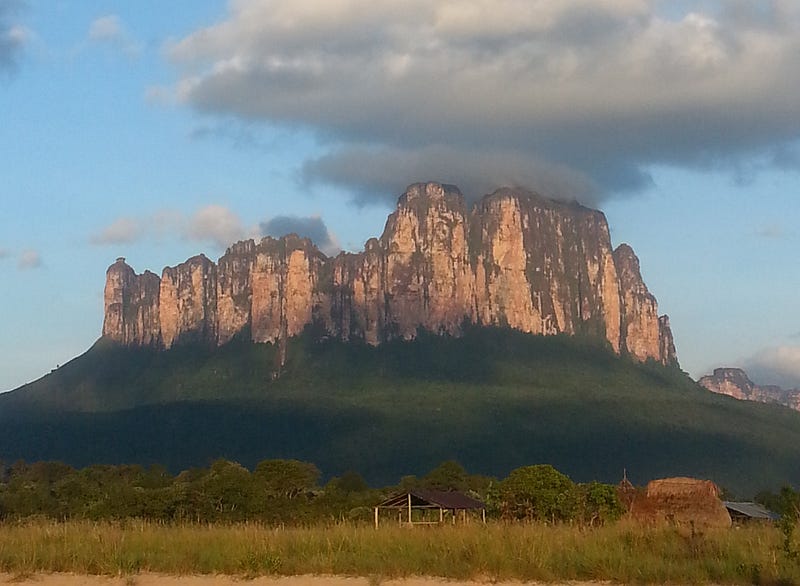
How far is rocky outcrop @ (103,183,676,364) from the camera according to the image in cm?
17075

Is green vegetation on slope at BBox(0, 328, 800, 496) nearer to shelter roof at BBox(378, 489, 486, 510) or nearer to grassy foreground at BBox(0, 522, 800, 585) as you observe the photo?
shelter roof at BBox(378, 489, 486, 510)

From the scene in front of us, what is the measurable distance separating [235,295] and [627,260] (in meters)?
71.6

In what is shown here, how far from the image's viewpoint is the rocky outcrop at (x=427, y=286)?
170750mm

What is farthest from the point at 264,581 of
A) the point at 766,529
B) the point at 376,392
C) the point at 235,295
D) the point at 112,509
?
the point at 235,295

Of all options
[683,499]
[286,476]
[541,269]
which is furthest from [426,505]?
[541,269]

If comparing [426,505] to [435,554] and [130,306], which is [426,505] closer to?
[435,554]

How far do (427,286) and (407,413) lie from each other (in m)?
45.6

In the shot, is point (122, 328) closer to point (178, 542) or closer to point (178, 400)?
point (178, 400)

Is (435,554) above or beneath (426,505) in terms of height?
above

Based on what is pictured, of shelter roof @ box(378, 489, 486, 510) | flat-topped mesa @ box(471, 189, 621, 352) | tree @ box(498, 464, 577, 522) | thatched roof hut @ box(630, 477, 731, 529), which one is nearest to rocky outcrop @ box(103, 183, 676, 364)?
flat-topped mesa @ box(471, 189, 621, 352)

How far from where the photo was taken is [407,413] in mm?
128125

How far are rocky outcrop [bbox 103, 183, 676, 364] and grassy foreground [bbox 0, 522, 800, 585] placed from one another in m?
153

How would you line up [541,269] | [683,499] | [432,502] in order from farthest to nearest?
[541,269] < [432,502] < [683,499]

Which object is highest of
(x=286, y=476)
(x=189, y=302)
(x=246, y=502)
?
(x=189, y=302)
